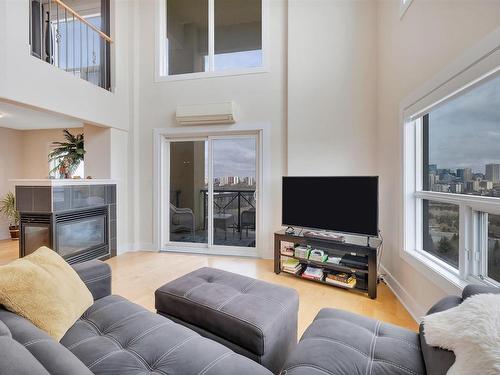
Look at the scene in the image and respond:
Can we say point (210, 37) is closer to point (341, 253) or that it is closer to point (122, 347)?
point (341, 253)

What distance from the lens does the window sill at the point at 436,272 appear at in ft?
5.66

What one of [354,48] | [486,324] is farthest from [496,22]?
[354,48]

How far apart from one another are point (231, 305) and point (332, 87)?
313cm

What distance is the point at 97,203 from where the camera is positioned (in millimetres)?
3836

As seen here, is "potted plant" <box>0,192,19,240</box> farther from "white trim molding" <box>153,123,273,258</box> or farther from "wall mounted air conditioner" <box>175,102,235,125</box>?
"wall mounted air conditioner" <box>175,102,235,125</box>

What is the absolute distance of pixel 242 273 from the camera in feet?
11.0

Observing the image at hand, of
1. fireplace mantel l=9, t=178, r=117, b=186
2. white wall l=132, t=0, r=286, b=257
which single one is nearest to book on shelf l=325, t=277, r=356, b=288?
white wall l=132, t=0, r=286, b=257

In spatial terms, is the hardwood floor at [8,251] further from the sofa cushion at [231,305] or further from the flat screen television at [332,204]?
the flat screen television at [332,204]

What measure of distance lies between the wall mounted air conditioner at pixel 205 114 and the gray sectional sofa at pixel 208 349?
119 inches

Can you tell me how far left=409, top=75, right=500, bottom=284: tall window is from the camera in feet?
5.11

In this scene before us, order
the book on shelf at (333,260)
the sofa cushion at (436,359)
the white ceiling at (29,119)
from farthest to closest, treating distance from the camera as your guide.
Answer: the white ceiling at (29,119)
the book on shelf at (333,260)
the sofa cushion at (436,359)

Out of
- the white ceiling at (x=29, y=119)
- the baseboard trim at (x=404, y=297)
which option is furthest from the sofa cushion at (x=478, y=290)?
the white ceiling at (x=29, y=119)

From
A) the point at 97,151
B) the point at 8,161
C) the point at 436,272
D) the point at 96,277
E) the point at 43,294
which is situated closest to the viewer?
the point at 43,294

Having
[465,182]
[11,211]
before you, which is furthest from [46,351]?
[11,211]
